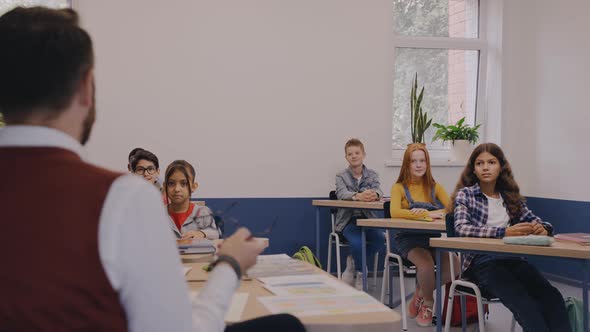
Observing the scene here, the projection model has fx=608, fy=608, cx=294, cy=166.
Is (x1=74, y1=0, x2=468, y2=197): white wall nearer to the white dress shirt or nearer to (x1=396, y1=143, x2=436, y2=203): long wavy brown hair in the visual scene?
(x1=396, y1=143, x2=436, y2=203): long wavy brown hair

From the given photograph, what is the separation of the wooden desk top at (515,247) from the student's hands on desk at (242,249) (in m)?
1.83

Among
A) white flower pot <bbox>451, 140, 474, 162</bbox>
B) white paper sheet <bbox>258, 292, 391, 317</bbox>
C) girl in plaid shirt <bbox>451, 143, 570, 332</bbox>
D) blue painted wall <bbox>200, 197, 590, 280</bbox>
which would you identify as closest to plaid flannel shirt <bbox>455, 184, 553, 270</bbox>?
girl in plaid shirt <bbox>451, 143, 570, 332</bbox>

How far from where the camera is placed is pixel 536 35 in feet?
20.2

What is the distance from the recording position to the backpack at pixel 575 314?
9.81 ft

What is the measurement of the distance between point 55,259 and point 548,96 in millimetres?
5890

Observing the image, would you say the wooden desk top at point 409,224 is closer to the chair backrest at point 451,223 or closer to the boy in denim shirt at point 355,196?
the chair backrest at point 451,223

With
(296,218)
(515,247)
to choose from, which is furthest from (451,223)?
(296,218)

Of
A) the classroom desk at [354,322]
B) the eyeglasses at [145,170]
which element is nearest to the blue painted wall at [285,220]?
the eyeglasses at [145,170]

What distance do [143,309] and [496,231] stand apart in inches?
97.2

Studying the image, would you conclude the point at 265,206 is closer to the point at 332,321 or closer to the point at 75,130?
the point at 332,321

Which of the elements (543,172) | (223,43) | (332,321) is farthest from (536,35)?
(332,321)

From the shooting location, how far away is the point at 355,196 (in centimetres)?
523

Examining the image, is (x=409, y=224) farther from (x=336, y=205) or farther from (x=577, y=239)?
(x=336, y=205)

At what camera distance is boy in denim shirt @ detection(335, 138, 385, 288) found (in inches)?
203
